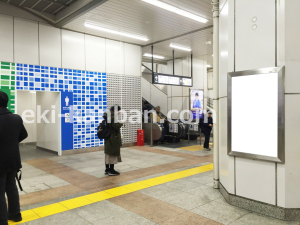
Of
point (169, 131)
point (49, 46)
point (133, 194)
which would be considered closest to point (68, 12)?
point (49, 46)

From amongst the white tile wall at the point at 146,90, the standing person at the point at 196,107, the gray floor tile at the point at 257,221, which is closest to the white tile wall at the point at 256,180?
the gray floor tile at the point at 257,221

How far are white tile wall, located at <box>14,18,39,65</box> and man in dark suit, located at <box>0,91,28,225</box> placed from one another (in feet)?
16.6

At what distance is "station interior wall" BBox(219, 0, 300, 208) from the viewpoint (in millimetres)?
3395

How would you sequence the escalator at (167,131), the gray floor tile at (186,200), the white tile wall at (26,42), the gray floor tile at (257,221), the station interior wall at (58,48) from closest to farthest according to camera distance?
1. the gray floor tile at (257,221)
2. the gray floor tile at (186,200)
3. the station interior wall at (58,48)
4. the white tile wall at (26,42)
5. the escalator at (167,131)

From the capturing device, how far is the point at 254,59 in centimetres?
369

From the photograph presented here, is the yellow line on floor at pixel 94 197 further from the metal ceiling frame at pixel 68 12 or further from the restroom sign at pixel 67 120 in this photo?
the metal ceiling frame at pixel 68 12

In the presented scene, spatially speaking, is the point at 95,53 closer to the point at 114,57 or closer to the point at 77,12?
the point at 114,57

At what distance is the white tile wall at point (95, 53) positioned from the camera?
927 cm

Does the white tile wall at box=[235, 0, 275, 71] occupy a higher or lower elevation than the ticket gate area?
higher

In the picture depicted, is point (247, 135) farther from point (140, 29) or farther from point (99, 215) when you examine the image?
point (140, 29)

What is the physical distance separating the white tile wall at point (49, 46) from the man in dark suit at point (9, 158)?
5.32 meters

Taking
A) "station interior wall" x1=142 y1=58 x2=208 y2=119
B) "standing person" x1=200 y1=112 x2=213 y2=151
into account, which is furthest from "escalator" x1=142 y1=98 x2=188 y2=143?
"station interior wall" x1=142 y1=58 x2=208 y2=119

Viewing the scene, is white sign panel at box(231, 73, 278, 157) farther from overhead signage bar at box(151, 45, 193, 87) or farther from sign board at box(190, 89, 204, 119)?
sign board at box(190, 89, 204, 119)

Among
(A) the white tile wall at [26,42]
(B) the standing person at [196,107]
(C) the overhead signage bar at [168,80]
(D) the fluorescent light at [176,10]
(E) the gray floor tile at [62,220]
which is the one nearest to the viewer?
(E) the gray floor tile at [62,220]
